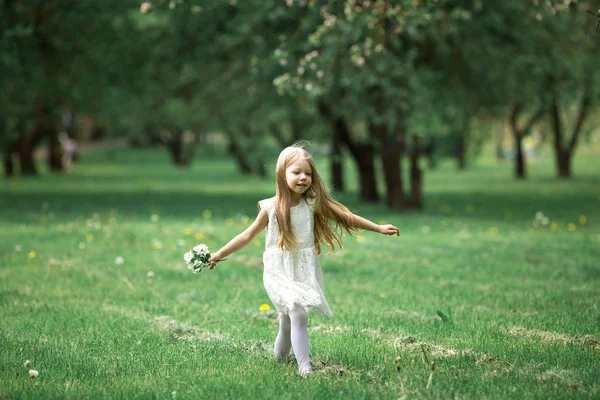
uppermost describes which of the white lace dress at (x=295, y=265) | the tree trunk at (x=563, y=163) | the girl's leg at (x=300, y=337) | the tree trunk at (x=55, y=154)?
the tree trunk at (x=55, y=154)

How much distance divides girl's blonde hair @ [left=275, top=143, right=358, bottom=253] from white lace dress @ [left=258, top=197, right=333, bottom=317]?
0.05 meters

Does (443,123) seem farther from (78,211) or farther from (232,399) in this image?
(232,399)

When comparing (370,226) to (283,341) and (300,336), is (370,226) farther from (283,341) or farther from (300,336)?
(283,341)

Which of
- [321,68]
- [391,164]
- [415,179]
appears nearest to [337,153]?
[415,179]

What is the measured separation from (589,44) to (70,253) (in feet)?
45.7

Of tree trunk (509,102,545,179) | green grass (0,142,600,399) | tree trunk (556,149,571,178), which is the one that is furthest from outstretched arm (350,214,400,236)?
tree trunk (556,149,571,178)

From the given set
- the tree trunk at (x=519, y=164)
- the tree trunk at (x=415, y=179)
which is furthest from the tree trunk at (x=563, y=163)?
the tree trunk at (x=415, y=179)

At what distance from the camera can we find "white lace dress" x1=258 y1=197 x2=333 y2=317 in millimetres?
5316

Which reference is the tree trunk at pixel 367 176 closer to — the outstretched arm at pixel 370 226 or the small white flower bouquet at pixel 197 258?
the outstretched arm at pixel 370 226

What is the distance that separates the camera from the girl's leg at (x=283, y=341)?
549 centimetres

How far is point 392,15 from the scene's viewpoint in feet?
30.2

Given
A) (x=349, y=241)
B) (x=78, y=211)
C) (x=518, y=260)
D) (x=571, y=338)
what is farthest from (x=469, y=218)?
(x=571, y=338)

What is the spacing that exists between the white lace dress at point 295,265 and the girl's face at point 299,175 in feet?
0.59

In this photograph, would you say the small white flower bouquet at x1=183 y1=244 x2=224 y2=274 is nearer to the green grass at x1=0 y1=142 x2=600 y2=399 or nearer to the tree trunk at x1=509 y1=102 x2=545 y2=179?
the green grass at x1=0 y1=142 x2=600 y2=399
